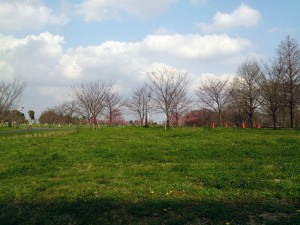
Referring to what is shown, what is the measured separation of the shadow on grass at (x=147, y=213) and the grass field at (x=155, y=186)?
0.02 metres

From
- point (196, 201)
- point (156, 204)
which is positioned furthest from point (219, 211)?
point (156, 204)

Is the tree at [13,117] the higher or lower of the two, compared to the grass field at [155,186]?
higher

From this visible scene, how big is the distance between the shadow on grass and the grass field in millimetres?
15

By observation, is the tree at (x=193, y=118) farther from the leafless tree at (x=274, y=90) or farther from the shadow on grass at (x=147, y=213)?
the shadow on grass at (x=147, y=213)

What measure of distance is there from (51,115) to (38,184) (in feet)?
240

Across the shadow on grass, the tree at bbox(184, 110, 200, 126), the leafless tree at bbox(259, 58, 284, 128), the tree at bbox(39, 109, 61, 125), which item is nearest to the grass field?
the shadow on grass

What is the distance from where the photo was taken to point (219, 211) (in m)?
5.42

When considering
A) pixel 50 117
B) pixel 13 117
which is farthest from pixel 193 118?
pixel 13 117

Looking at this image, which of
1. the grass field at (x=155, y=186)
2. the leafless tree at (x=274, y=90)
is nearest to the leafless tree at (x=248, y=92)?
the leafless tree at (x=274, y=90)

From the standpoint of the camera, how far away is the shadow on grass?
5.11 metres

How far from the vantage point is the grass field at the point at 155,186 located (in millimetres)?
5418

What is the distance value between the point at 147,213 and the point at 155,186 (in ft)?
5.55

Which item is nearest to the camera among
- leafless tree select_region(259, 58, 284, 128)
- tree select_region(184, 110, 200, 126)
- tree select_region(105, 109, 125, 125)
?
leafless tree select_region(259, 58, 284, 128)

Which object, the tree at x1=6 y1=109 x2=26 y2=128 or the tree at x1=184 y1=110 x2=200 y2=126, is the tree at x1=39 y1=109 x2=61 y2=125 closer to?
the tree at x1=6 y1=109 x2=26 y2=128
